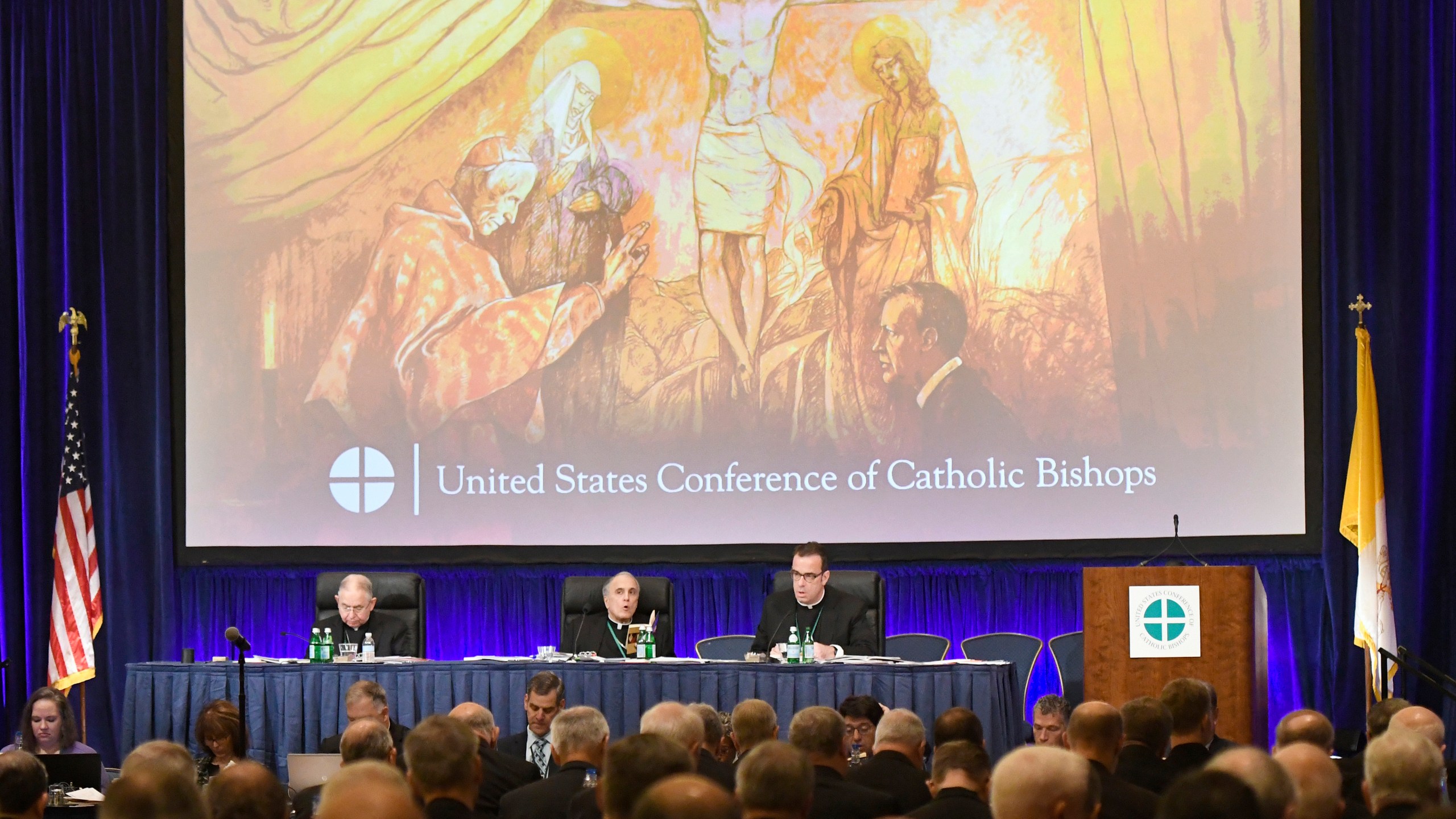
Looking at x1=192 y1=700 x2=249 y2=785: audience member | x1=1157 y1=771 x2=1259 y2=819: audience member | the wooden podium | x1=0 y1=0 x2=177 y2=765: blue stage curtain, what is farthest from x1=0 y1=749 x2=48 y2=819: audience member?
x1=0 y1=0 x2=177 y2=765: blue stage curtain

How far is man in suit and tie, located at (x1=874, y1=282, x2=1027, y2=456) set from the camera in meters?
10.1

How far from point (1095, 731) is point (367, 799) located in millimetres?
2596

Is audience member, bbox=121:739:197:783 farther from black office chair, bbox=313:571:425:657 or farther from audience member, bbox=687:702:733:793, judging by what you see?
black office chair, bbox=313:571:425:657

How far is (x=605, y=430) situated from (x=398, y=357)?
1.45 metres

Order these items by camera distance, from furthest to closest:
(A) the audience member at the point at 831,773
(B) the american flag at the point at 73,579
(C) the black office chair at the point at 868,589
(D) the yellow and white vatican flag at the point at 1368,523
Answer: (B) the american flag at the point at 73,579 < (D) the yellow and white vatican flag at the point at 1368,523 < (C) the black office chair at the point at 868,589 < (A) the audience member at the point at 831,773

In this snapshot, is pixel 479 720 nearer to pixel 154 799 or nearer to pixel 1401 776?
pixel 154 799

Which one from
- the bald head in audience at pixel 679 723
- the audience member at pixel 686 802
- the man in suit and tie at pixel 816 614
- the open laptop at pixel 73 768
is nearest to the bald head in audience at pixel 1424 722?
the bald head in audience at pixel 679 723

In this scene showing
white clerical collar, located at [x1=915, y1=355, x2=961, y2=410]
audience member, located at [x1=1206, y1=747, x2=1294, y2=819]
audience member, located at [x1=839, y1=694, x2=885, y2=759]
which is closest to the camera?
audience member, located at [x1=1206, y1=747, x2=1294, y2=819]

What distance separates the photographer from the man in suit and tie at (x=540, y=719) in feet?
23.1

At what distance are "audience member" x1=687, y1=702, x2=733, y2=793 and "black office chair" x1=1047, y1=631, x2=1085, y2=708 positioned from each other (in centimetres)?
414

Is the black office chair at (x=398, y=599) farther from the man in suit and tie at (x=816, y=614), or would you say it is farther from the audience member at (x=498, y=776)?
the audience member at (x=498, y=776)

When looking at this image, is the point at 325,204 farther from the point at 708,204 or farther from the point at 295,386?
the point at 708,204

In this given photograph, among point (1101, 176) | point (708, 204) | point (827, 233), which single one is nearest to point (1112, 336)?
point (1101, 176)

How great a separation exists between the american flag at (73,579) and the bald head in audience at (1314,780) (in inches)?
333
